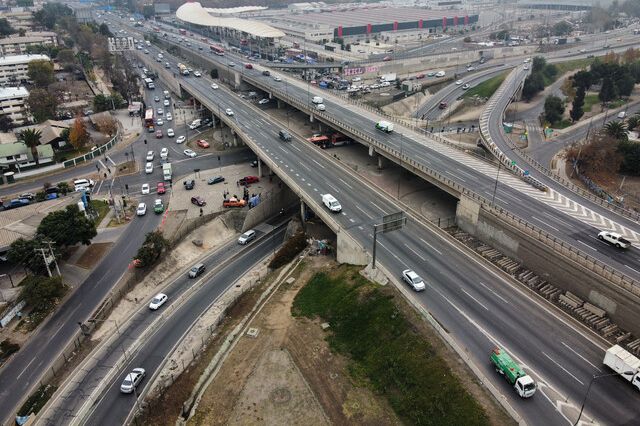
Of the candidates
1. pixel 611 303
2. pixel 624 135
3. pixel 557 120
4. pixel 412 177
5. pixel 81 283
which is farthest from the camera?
pixel 557 120

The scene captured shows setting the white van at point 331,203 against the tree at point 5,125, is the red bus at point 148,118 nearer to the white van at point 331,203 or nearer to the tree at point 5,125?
the tree at point 5,125

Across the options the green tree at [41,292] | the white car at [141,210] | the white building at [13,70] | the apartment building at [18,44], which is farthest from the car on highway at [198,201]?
the apartment building at [18,44]

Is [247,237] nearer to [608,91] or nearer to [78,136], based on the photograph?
[78,136]

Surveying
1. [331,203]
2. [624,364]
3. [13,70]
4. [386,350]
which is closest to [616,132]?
Result: [331,203]

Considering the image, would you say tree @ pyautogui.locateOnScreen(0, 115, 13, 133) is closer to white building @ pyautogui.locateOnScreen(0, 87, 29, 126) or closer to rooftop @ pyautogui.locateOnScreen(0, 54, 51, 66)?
white building @ pyautogui.locateOnScreen(0, 87, 29, 126)

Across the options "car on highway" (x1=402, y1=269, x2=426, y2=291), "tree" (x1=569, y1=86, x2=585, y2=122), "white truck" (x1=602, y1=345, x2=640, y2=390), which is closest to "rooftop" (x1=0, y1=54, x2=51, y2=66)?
"car on highway" (x1=402, y1=269, x2=426, y2=291)

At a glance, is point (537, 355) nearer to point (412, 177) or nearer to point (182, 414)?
point (182, 414)

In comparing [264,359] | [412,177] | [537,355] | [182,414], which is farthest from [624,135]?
[182,414]
